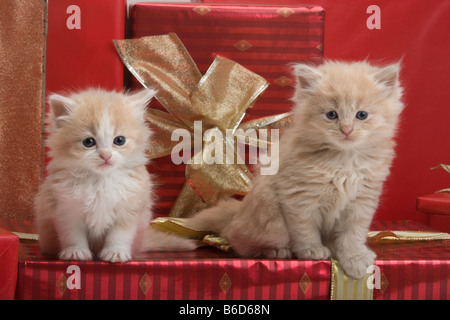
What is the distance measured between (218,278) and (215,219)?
35 cm

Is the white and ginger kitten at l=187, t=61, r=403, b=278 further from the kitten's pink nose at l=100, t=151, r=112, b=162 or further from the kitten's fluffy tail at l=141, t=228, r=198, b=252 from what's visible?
the kitten's pink nose at l=100, t=151, r=112, b=162

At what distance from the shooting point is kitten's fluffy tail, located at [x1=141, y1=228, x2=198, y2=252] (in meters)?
1.53

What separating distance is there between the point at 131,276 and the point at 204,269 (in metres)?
0.18

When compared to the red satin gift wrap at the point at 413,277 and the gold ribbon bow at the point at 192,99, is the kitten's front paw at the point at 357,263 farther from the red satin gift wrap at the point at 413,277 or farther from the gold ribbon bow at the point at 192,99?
the gold ribbon bow at the point at 192,99

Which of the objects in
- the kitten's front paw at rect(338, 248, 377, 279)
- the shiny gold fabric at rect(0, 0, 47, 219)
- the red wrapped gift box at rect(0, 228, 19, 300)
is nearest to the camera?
the red wrapped gift box at rect(0, 228, 19, 300)

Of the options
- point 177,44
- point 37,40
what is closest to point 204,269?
point 177,44

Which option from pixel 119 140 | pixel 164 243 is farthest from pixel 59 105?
pixel 164 243

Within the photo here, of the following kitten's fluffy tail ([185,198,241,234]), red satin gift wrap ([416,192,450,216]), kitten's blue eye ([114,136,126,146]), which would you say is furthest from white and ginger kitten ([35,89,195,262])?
red satin gift wrap ([416,192,450,216])

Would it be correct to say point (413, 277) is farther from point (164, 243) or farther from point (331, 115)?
point (164, 243)

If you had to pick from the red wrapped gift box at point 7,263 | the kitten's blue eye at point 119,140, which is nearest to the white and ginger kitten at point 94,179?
the kitten's blue eye at point 119,140

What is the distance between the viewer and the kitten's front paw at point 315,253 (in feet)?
4.56

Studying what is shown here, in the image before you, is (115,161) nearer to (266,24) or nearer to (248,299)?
(248,299)

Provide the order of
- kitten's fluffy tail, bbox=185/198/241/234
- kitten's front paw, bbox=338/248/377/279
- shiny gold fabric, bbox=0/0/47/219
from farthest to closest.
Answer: shiny gold fabric, bbox=0/0/47/219, kitten's fluffy tail, bbox=185/198/241/234, kitten's front paw, bbox=338/248/377/279

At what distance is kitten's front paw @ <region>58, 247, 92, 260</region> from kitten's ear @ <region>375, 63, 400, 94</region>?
86 centimetres
